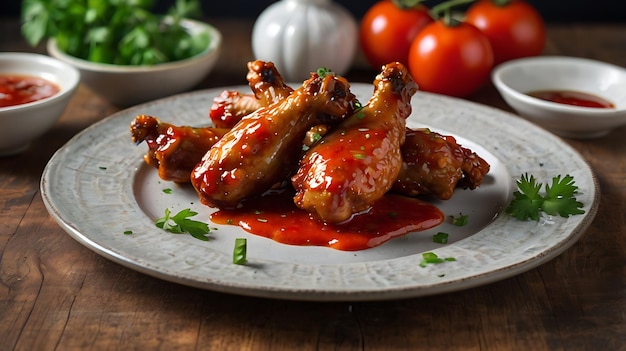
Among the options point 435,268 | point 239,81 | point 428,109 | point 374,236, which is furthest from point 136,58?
point 435,268

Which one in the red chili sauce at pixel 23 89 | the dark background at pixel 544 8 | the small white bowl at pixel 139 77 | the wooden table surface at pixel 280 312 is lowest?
the dark background at pixel 544 8

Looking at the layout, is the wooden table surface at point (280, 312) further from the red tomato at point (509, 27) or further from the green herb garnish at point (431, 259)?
the red tomato at point (509, 27)

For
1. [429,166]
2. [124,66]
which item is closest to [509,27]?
[429,166]

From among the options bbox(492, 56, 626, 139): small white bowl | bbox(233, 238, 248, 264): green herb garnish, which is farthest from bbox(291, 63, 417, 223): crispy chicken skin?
bbox(492, 56, 626, 139): small white bowl

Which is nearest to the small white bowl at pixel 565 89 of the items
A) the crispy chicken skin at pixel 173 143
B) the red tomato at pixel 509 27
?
the red tomato at pixel 509 27

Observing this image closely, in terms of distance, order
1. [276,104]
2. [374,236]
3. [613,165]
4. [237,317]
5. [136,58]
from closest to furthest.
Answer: [237,317] < [374,236] < [276,104] < [613,165] < [136,58]

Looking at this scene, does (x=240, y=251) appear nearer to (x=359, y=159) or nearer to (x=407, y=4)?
(x=359, y=159)

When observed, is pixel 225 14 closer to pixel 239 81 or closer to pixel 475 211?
pixel 239 81

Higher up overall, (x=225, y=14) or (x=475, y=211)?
(x=475, y=211)

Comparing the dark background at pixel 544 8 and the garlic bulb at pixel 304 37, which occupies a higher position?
the garlic bulb at pixel 304 37
